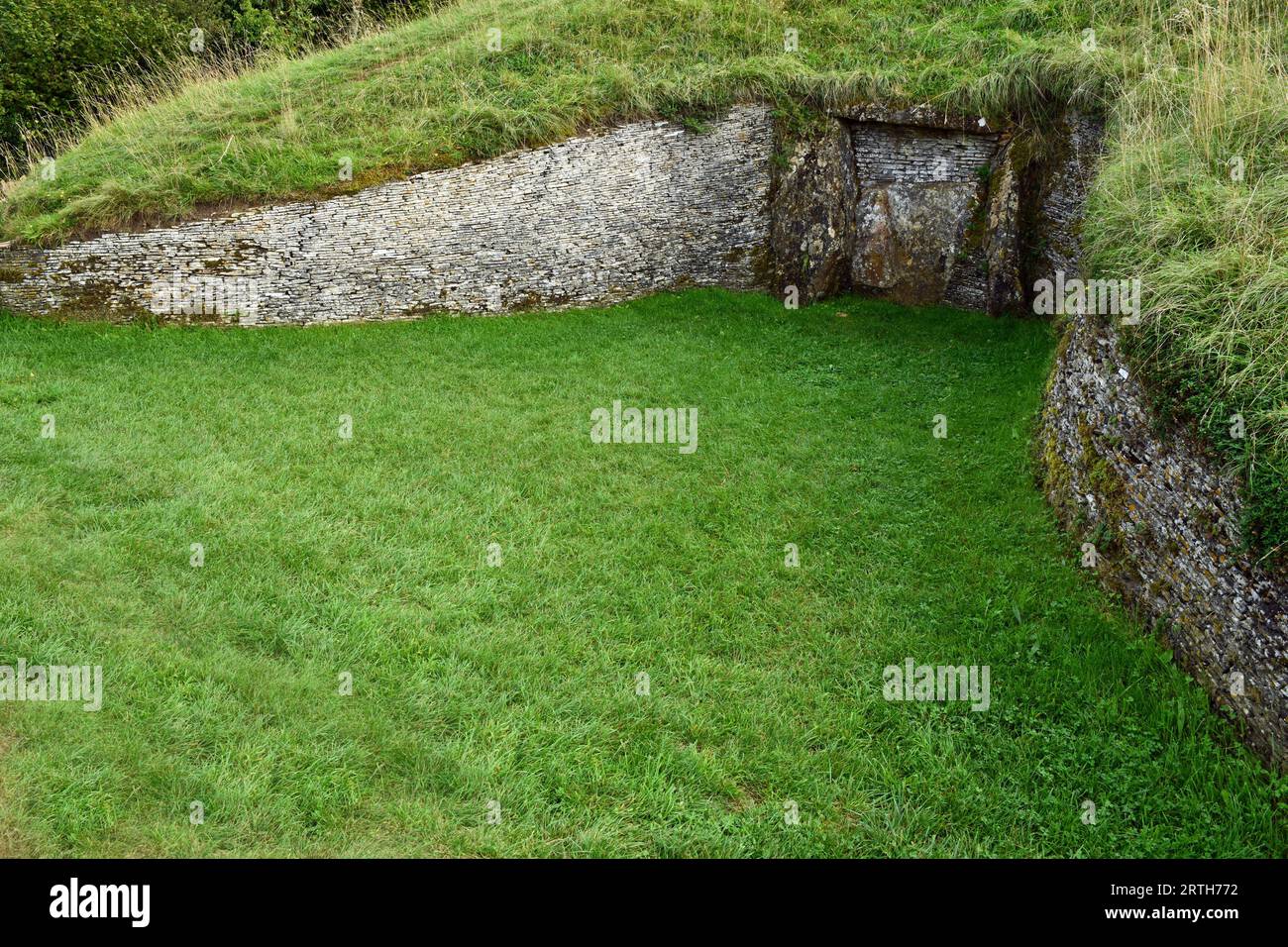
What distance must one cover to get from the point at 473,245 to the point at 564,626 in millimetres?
8532

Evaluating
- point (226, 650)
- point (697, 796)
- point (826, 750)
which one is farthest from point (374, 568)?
point (826, 750)

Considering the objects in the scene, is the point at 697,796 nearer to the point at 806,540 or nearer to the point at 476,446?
the point at 806,540

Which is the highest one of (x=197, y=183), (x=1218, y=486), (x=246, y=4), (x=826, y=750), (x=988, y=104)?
(x=246, y=4)

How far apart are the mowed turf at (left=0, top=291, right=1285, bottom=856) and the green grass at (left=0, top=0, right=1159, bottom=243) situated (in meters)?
3.62

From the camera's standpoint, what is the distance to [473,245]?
13.2 metres

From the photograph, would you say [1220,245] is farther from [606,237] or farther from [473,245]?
[473,245]

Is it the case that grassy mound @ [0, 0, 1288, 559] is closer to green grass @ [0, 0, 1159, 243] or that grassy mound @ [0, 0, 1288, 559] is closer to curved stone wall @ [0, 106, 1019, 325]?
green grass @ [0, 0, 1159, 243]

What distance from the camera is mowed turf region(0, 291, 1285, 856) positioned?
4.90 meters

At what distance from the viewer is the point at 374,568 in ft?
23.9

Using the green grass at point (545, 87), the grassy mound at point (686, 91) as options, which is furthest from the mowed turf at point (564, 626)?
the green grass at point (545, 87)

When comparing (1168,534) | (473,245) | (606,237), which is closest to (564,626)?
(1168,534)

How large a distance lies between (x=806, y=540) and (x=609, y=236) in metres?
7.81

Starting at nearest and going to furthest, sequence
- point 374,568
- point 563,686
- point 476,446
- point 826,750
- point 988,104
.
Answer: point 826,750 → point 563,686 → point 374,568 → point 476,446 → point 988,104

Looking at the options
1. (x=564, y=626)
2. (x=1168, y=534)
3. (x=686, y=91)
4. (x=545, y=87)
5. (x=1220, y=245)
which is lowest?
Answer: (x=564, y=626)
